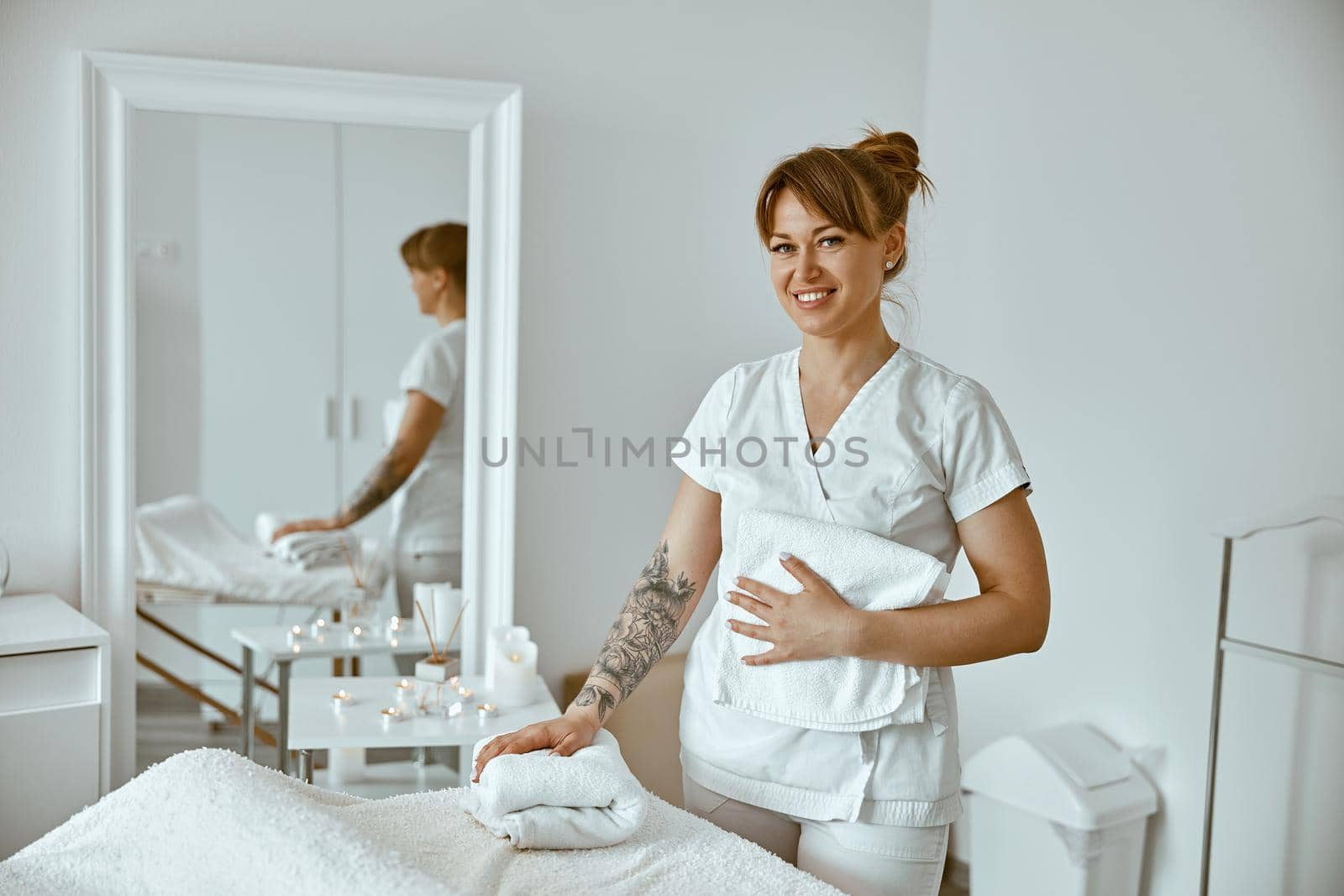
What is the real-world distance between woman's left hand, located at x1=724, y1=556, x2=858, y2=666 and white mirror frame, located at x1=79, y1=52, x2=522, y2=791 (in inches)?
37.3

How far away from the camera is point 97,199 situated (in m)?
1.90

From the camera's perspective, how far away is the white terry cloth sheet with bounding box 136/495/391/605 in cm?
197

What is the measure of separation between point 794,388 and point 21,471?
54.5 inches

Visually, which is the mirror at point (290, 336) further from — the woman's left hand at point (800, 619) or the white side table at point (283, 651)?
the woman's left hand at point (800, 619)

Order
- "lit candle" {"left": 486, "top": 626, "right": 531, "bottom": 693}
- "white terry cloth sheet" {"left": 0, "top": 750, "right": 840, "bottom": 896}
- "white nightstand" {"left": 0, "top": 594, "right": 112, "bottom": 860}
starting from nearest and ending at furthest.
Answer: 1. "white terry cloth sheet" {"left": 0, "top": 750, "right": 840, "bottom": 896}
2. "white nightstand" {"left": 0, "top": 594, "right": 112, "bottom": 860}
3. "lit candle" {"left": 486, "top": 626, "right": 531, "bottom": 693}

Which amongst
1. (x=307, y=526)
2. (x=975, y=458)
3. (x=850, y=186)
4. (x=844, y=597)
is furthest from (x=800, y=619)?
(x=307, y=526)

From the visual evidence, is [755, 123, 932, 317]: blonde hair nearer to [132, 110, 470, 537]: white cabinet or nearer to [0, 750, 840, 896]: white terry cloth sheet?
[0, 750, 840, 896]: white terry cloth sheet

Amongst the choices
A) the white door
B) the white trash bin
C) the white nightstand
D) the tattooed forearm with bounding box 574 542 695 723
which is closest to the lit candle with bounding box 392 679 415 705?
the white door

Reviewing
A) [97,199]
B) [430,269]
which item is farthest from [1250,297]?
[97,199]

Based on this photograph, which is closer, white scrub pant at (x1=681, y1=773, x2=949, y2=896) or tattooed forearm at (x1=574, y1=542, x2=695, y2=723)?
white scrub pant at (x1=681, y1=773, x2=949, y2=896)

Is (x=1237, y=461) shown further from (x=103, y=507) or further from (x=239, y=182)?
(x=103, y=507)

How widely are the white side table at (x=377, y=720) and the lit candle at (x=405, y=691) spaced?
1cm

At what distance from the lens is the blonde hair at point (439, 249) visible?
2070 millimetres

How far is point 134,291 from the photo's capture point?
1.94m
